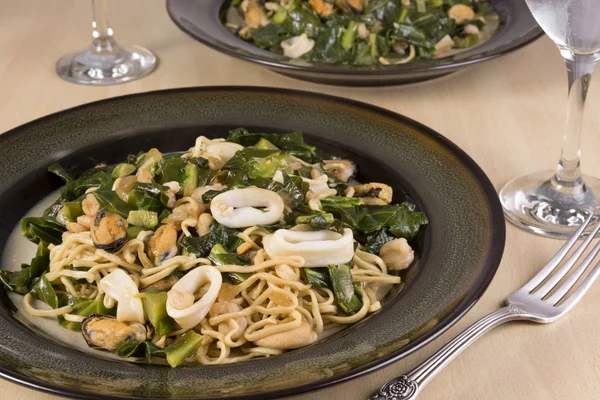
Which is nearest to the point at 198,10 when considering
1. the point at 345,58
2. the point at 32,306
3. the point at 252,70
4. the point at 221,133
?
the point at 252,70

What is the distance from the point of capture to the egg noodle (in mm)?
1854

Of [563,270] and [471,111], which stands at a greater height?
[563,270]

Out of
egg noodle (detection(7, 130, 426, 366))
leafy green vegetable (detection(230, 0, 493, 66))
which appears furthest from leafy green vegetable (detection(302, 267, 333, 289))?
leafy green vegetable (detection(230, 0, 493, 66))

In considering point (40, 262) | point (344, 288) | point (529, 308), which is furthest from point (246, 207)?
point (529, 308)

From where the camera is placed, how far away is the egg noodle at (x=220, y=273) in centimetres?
185

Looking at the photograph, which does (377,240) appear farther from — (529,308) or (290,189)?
(529,308)

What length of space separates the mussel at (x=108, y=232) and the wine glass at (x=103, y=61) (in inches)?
57.6

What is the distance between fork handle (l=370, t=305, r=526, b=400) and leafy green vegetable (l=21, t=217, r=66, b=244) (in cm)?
98

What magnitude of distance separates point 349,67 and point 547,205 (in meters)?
0.84

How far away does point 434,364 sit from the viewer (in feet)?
5.97

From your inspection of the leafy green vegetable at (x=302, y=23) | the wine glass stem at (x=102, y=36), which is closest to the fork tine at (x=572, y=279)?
the leafy green vegetable at (x=302, y=23)

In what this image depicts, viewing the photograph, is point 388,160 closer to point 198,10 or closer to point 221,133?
point 221,133

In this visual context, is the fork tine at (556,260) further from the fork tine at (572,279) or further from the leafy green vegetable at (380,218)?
the leafy green vegetable at (380,218)

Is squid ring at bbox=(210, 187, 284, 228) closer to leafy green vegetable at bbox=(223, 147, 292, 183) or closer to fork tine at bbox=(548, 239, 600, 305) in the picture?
leafy green vegetable at bbox=(223, 147, 292, 183)
